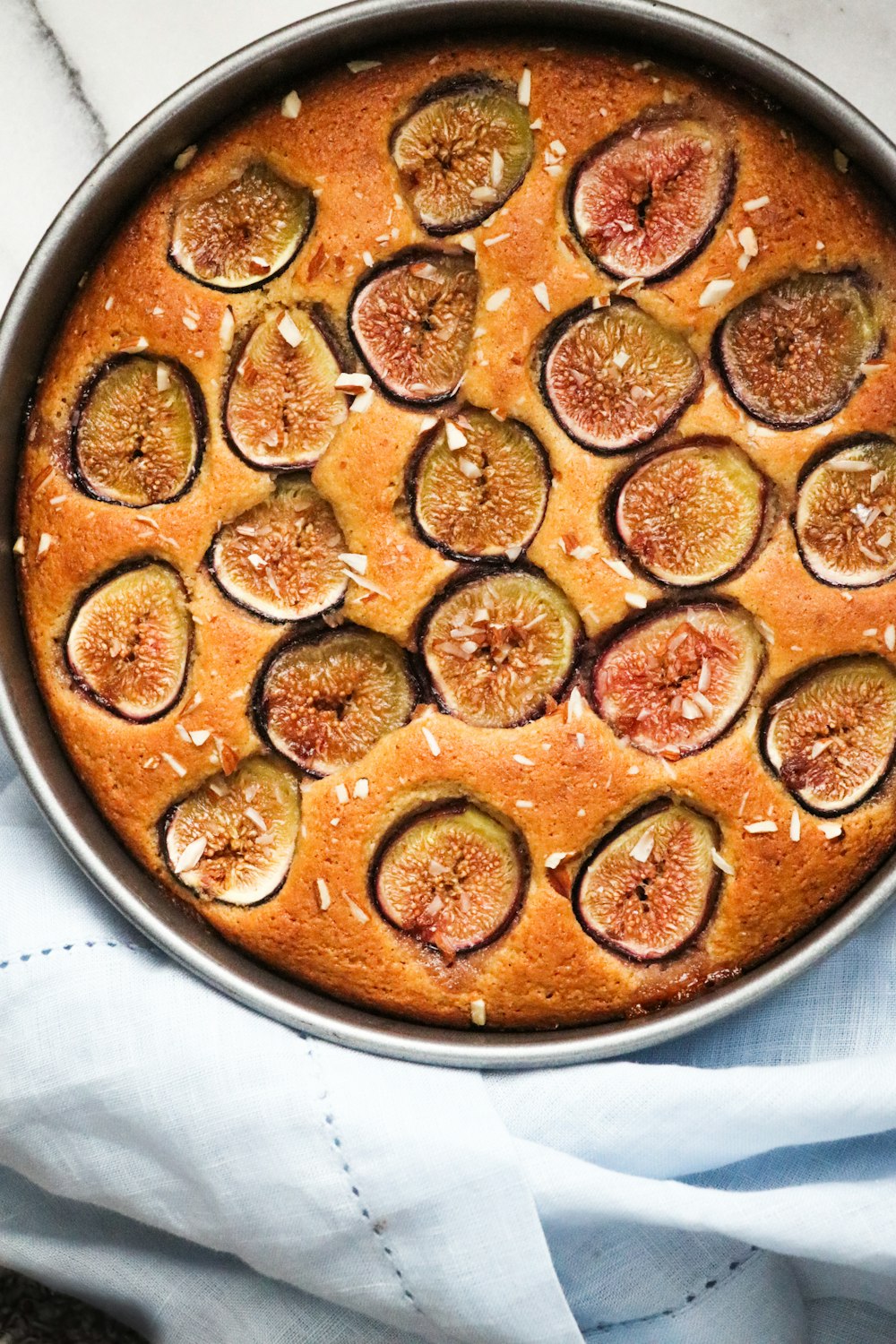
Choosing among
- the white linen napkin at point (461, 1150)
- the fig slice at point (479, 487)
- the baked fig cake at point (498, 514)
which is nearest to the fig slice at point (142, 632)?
the baked fig cake at point (498, 514)

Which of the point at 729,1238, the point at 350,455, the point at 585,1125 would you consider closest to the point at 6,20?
the point at 350,455

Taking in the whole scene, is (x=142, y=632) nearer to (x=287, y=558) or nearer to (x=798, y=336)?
(x=287, y=558)

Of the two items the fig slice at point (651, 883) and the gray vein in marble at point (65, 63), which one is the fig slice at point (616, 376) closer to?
the fig slice at point (651, 883)

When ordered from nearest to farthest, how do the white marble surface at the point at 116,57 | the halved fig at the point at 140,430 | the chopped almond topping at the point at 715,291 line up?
the chopped almond topping at the point at 715,291 → the halved fig at the point at 140,430 → the white marble surface at the point at 116,57

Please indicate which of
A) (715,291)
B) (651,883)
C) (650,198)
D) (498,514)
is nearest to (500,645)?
(498,514)

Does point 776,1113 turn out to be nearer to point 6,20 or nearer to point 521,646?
point 521,646

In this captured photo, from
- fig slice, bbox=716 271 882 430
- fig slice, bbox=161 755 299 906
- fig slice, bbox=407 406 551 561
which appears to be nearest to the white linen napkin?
fig slice, bbox=161 755 299 906

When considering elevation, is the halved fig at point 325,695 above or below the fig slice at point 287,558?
below
